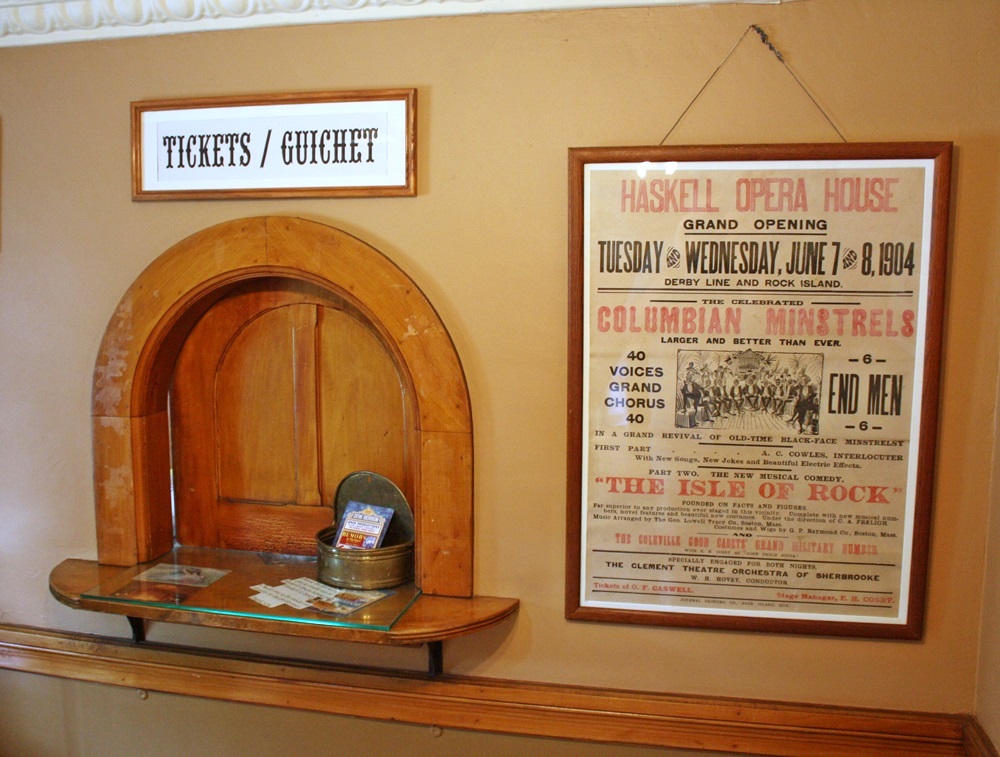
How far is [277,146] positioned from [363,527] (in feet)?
3.35

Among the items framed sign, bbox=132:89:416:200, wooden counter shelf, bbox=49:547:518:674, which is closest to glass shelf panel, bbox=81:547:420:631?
wooden counter shelf, bbox=49:547:518:674

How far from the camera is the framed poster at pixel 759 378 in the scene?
1546mm

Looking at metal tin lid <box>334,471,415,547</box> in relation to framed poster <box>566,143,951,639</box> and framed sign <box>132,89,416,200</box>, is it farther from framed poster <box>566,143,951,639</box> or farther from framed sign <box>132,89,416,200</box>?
framed sign <box>132,89,416,200</box>

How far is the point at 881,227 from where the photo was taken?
1.54 meters

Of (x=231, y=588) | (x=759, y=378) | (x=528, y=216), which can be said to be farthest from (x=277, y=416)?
(x=759, y=378)

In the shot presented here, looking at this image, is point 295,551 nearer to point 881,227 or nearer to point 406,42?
point 406,42

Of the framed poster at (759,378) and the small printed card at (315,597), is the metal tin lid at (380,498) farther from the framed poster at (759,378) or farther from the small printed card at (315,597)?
the framed poster at (759,378)

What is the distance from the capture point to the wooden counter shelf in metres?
Result: 1.57

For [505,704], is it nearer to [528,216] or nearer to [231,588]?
[231,588]

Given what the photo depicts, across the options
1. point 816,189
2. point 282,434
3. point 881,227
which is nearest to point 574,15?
point 816,189

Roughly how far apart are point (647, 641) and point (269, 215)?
57.9 inches

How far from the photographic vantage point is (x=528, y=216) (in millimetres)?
1648

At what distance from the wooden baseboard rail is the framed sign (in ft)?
4.24

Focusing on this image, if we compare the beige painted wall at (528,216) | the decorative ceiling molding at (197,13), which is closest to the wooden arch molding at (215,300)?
the beige painted wall at (528,216)
